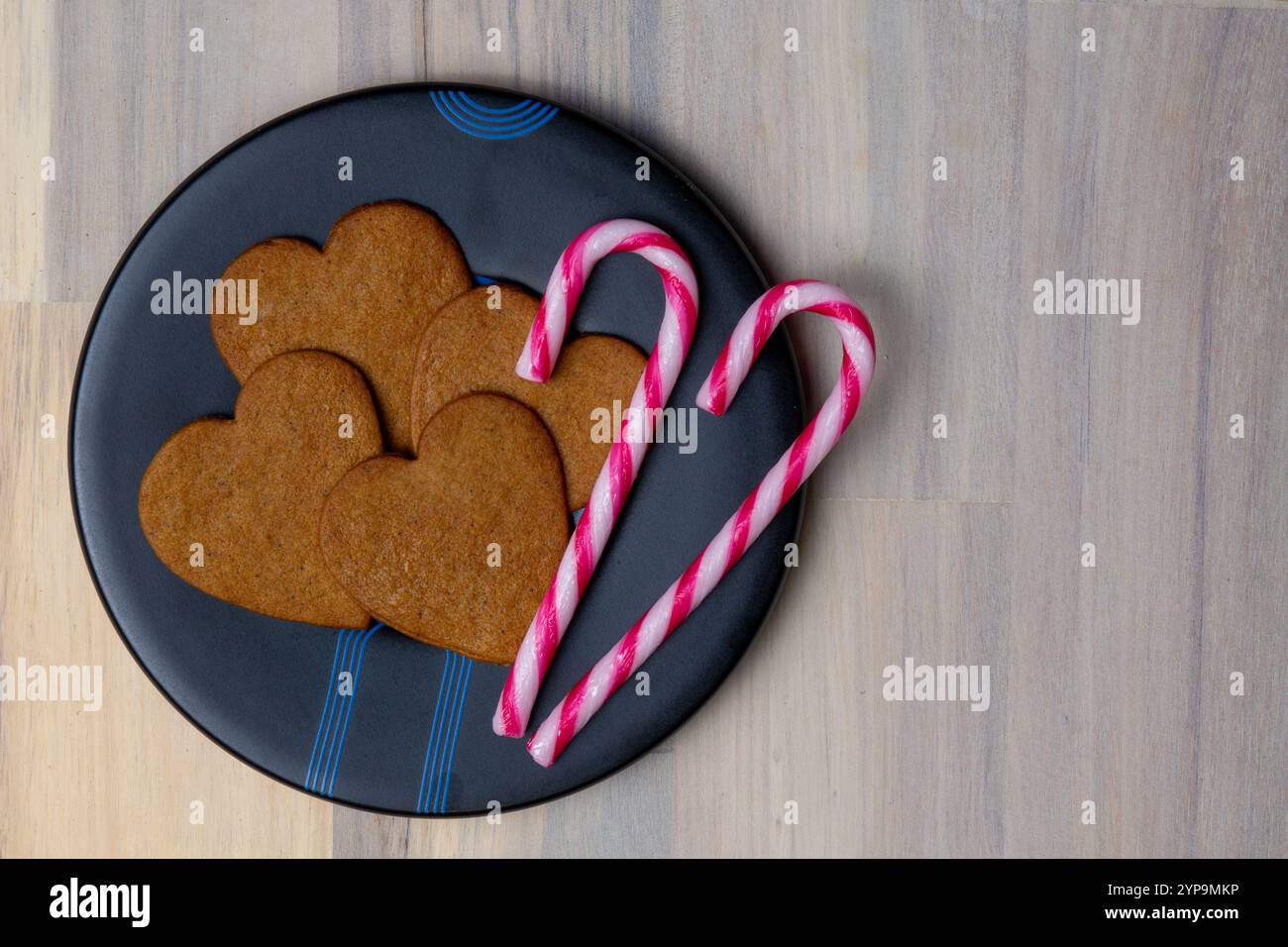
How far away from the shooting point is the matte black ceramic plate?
1059mm

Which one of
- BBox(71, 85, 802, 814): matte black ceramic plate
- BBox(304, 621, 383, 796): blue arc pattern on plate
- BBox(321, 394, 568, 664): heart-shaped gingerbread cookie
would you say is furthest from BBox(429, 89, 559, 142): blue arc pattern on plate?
BBox(304, 621, 383, 796): blue arc pattern on plate

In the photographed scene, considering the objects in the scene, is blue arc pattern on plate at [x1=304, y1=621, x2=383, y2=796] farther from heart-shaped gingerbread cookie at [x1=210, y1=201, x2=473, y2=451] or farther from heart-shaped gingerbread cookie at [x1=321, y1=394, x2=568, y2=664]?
heart-shaped gingerbread cookie at [x1=210, y1=201, x2=473, y2=451]

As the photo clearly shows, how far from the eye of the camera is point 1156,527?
1208mm

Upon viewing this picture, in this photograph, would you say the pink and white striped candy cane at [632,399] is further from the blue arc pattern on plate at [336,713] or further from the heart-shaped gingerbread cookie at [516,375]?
the blue arc pattern on plate at [336,713]

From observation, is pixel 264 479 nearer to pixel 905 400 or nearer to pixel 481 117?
pixel 481 117

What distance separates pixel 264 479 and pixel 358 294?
0.23 meters

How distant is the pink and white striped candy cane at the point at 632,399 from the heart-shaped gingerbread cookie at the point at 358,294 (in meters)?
0.13

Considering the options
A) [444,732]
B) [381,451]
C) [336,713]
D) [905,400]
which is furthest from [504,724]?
[905,400]

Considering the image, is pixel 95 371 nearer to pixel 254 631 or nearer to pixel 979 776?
pixel 254 631

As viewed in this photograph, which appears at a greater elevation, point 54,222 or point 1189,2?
point 1189,2

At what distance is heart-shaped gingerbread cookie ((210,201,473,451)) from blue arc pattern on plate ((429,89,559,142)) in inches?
4.4

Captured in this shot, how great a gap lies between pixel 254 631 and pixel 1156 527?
1.12m

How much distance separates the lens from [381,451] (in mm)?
1057
